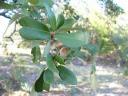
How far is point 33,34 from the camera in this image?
0.38 m

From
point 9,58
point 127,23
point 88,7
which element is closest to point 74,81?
point 88,7

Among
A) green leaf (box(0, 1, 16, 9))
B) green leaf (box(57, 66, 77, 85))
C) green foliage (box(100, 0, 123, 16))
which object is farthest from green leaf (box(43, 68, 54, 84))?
green foliage (box(100, 0, 123, 16))

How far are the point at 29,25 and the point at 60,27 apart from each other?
3 cm

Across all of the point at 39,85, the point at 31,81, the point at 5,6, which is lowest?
the point at 31,81

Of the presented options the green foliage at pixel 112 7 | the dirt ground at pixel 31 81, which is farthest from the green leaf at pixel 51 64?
the dirt ground at pixel 31 81

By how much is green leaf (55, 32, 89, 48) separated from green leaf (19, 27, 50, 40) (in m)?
0.01

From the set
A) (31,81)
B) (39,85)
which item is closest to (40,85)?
(39,85)

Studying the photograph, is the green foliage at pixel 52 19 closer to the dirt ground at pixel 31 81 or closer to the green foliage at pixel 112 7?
the green foliage at pixel 112 7

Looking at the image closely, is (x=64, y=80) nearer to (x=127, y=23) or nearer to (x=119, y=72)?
(x=127, y=23)

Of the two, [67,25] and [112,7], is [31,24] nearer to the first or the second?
[67,25]

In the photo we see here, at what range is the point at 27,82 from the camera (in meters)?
4.03

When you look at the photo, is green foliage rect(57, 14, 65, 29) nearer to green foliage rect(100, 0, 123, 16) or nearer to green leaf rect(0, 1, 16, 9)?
green leaf rect(0, 1, 16, 9)

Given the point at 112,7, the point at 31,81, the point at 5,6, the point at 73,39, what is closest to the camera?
the point at 73,39

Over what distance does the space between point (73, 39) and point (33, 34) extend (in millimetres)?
43
